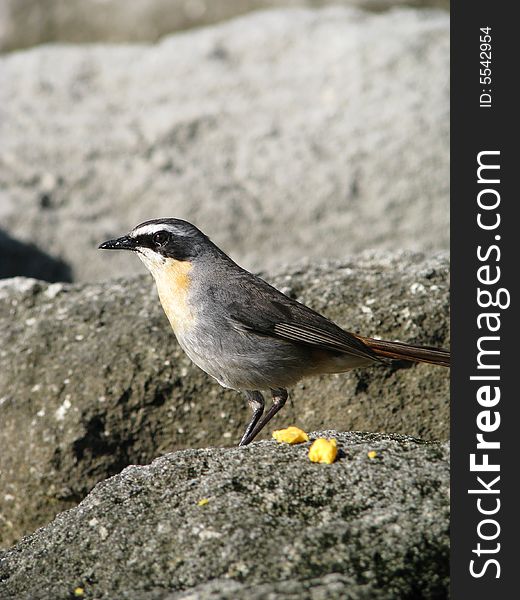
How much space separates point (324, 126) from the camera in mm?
11031

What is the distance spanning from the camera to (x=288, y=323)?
6273 millimetres

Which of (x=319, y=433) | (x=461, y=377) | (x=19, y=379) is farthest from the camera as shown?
(x=19, y=379)

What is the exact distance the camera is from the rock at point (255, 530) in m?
4.08

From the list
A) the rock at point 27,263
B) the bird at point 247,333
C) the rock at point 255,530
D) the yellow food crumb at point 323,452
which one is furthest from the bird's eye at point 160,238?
the rock at point 27,263

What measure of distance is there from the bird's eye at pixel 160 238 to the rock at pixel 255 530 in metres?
1.83

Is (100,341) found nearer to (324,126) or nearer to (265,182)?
(265,182)

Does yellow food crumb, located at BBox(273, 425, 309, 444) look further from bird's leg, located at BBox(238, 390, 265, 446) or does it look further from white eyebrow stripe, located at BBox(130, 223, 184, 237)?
white eyebrow stripe, located at BBox(130, 223, 184, 237)

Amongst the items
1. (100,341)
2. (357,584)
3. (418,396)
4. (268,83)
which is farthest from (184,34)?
(357,584)

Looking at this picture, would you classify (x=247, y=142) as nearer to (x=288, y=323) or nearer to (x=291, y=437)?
(x=288, y=323)

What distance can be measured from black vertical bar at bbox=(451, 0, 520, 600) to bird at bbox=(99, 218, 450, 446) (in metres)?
1.02

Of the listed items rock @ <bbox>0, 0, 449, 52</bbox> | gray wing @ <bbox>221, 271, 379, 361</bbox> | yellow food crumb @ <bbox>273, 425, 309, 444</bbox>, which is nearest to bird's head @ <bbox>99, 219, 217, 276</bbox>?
gray wing @ <bbox>221, 271, 379, 361</bbox>

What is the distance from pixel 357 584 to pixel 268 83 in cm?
838

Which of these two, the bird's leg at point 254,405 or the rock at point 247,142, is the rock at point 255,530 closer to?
the bird's leg at point 254,405

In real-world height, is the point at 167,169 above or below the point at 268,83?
below
